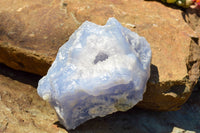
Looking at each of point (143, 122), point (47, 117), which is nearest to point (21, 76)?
point (47, 117)

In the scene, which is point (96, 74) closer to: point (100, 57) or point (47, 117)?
point (100, 57)

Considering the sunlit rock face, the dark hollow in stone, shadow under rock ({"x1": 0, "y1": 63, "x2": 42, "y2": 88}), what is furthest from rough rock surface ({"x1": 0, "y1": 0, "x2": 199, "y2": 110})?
the dark hollow in stone

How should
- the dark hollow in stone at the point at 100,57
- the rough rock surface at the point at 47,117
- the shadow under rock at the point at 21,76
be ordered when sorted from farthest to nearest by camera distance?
the shadow under rock at the point at 21,76 → the rough rock surface at the point at 47,117 → the dark hollow in stone at the point at 100,57

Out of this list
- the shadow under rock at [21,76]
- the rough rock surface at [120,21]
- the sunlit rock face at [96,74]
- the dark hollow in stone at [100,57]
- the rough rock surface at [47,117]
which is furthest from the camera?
the shadow under rock at [21,76]

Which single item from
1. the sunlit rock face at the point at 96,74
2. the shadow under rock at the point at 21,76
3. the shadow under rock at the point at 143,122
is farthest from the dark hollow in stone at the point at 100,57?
the shadow under rock at the point at 21,76

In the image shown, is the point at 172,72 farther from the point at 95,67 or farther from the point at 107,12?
the point at 107,12

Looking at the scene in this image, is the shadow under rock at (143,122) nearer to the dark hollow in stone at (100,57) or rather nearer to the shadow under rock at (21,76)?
the dark hollow in stone at (100,57)
